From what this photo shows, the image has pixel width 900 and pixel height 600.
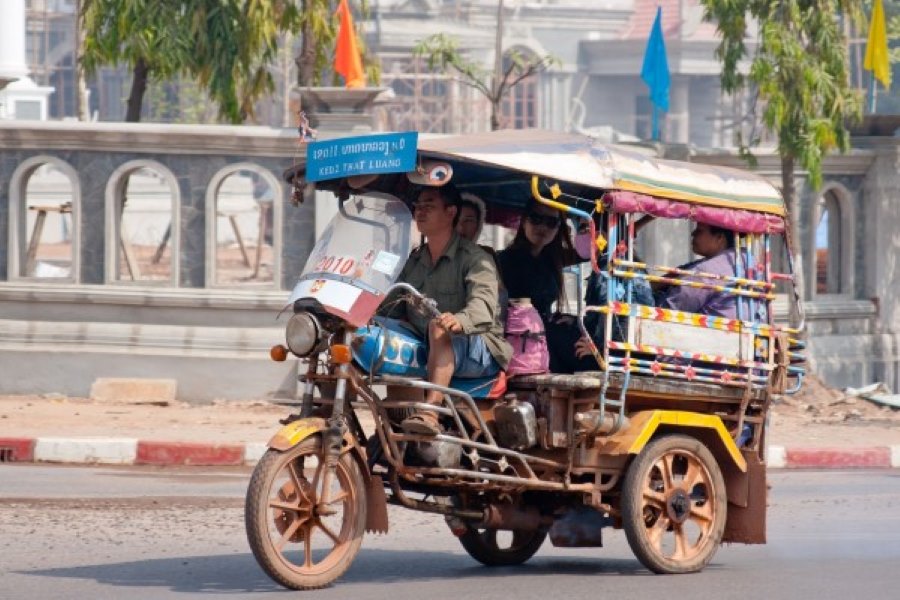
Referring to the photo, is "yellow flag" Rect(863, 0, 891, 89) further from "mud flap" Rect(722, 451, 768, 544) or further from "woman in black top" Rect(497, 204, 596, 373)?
"mud flap" Rect(722, 451, 768, 544)

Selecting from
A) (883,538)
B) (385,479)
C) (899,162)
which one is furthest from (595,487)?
(899,162)

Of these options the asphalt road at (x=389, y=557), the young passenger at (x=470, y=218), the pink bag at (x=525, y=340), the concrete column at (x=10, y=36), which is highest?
Answer: the concrete column at (x=10, y=36)

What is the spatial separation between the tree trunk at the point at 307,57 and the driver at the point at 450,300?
39.6ft

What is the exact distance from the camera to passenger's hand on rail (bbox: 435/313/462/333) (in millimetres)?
7926

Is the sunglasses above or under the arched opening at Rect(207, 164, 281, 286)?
under

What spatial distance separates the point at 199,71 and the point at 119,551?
1197cm

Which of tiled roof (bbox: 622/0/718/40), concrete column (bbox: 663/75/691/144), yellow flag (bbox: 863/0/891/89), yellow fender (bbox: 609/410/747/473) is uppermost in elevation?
tiled roof (bbox: 622/0/718/40)

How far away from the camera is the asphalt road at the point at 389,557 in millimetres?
7918

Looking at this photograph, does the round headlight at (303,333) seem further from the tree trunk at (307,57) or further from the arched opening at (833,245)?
the arched opening at (833,245)

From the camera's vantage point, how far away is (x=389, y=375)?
7996 millimetres

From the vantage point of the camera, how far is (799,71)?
19.0 metres

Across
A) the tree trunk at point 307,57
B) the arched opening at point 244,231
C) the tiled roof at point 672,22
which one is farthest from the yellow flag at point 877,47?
the tiled roof at point 672,22

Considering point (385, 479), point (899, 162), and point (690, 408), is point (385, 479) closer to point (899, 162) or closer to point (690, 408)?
point (690, 408)

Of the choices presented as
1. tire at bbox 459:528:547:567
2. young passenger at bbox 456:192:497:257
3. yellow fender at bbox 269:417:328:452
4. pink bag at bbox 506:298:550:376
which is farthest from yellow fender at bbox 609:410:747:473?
yellow fender at bbox 269:417:328:452
